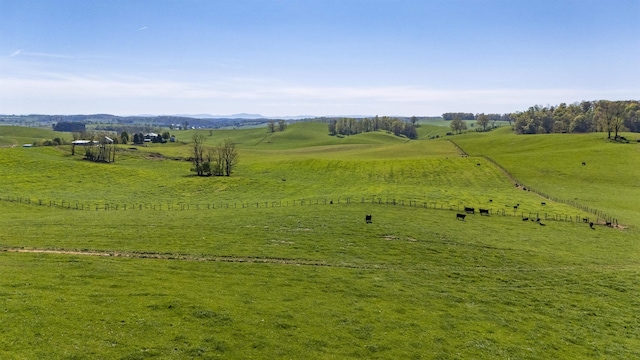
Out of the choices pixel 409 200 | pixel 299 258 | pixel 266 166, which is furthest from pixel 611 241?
pixel 266 166

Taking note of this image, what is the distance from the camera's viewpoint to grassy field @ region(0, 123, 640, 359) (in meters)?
24.0

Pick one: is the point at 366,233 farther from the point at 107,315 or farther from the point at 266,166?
the point at 266,166

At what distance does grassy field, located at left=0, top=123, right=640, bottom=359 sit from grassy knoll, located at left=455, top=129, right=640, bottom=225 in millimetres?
7676

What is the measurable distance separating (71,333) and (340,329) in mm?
16805

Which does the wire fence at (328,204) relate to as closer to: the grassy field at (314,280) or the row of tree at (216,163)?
the grassy field at (314,280)

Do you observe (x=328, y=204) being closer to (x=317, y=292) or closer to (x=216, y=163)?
(x=317, y=292)

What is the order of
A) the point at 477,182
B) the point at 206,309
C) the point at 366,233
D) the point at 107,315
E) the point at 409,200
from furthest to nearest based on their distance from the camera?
the point at 477,182 < the point at 409,200 < the point at 366,233 < the point at 206,309 < the point at 107,315

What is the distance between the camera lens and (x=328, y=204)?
68812 millimetres

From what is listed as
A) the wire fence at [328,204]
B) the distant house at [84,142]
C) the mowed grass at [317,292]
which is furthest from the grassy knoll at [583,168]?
the distant house at [84,142]

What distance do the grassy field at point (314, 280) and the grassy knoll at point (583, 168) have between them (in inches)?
302

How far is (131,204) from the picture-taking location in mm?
73562

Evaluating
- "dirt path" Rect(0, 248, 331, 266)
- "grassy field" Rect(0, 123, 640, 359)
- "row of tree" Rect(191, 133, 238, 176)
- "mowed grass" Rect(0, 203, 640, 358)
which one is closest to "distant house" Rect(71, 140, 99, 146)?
"row of tree" Rect(191, 133, 238, 176)

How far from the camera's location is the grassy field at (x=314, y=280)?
78.9 feet

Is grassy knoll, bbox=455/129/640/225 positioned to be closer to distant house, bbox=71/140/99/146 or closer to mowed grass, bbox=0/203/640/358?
mowed grass, bbox=0/203/640/358
